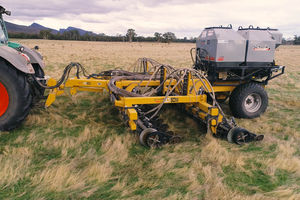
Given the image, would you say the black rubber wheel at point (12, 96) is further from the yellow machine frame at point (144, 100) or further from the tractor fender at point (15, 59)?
the yellow machine frame at point (144, 100)

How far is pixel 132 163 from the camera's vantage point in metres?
3.50

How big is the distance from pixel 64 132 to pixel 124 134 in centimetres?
110

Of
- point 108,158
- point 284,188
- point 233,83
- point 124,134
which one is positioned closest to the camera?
point 284,188

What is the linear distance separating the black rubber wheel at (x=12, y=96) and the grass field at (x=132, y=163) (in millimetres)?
273

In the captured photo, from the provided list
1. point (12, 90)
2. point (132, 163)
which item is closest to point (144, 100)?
point (132, 163)

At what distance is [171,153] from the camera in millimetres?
3844

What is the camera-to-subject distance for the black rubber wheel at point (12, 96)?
4.02 meters

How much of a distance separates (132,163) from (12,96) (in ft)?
7.61

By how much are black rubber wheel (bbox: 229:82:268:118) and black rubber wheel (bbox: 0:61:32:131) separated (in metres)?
4.29

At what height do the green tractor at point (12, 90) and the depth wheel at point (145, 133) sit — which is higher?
the green tractor at point (12, 90)

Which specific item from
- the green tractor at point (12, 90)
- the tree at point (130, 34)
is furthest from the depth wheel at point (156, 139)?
the tree at point (130, 34)

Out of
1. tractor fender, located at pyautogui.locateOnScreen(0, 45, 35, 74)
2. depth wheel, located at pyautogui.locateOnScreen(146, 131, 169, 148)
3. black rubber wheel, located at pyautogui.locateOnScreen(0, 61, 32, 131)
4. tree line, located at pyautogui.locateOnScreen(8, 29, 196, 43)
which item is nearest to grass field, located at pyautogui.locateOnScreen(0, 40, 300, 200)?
depth wheel, located at pyautogui.locateOnScreen(146, 131, 169, 148)

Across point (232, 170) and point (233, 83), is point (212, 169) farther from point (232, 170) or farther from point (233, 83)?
point (233, 83)

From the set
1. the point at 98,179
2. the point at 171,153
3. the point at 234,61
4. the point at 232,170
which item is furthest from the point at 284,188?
the point at 234,61
